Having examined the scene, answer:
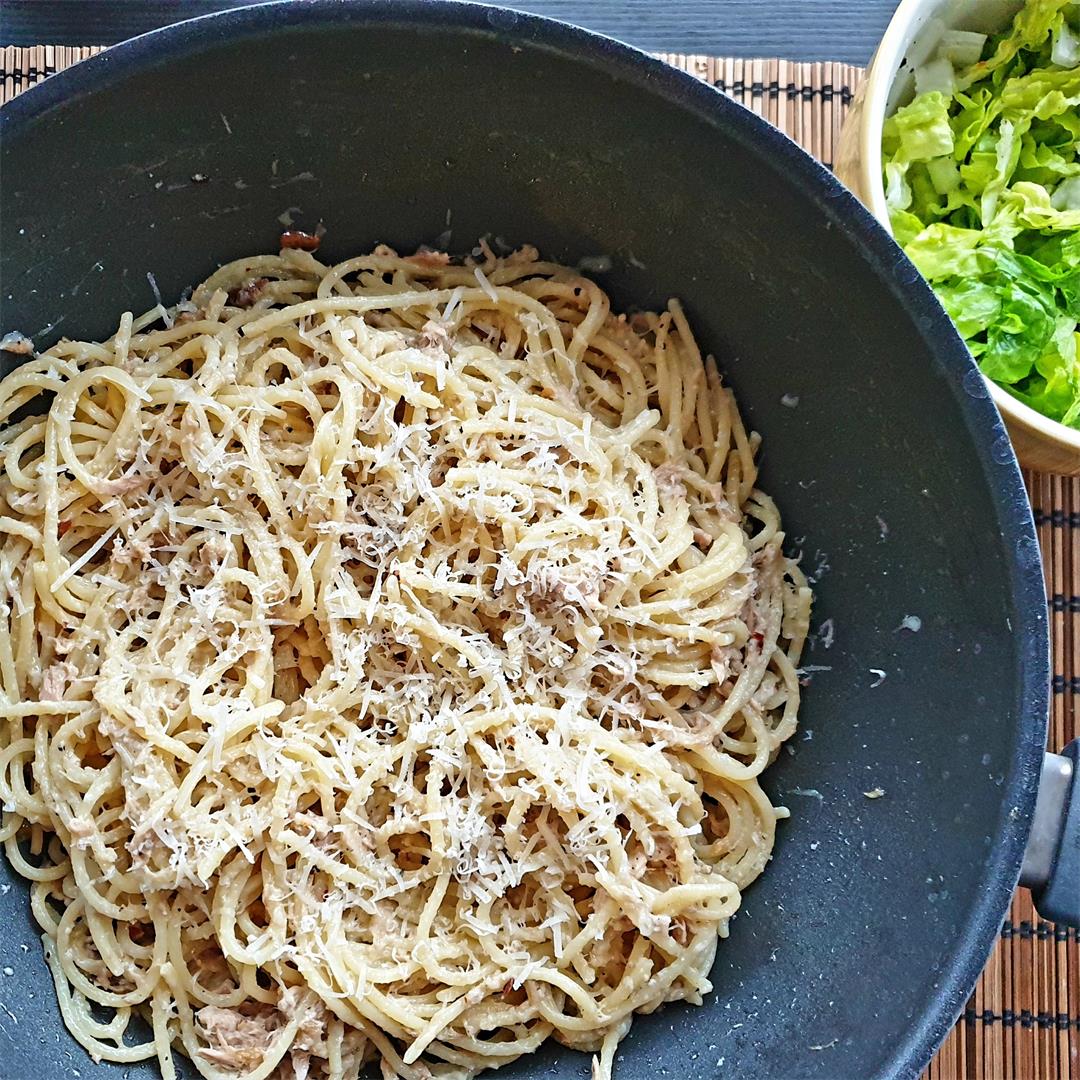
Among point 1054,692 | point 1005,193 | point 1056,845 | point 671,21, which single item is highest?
point 671,21

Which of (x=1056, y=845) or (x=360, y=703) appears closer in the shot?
(x=1056, y=845)

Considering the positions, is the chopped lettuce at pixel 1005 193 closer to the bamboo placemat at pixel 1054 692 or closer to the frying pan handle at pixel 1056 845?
the bamboo placemat at pixel 1054 692

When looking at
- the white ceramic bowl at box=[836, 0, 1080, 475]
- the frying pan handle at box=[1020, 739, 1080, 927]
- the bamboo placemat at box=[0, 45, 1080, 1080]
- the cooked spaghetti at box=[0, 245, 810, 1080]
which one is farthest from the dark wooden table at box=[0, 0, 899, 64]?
the frying pan handle at box=[1020, 739, 1080, 927]

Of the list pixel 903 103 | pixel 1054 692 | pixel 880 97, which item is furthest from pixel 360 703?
pixel 903 103

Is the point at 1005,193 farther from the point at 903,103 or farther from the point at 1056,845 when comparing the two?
the point at 1056,845

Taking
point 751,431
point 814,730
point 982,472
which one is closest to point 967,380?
point 982,472

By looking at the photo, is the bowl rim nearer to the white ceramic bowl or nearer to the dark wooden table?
the white ceramic bowl
